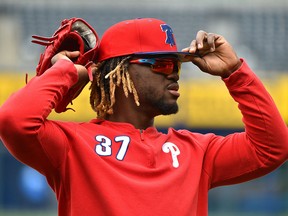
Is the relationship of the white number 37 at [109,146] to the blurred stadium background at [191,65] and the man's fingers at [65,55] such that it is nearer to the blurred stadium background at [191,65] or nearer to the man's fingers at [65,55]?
the man's fingers at [65,55]

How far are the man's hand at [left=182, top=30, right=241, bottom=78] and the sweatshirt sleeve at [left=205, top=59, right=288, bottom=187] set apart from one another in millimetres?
46

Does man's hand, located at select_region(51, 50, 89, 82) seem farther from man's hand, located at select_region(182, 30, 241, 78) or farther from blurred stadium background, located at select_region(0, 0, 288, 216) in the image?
blurred stadium background, located at select_region(0, 0, 288, 216)

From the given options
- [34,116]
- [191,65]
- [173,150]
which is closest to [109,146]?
[173,150]

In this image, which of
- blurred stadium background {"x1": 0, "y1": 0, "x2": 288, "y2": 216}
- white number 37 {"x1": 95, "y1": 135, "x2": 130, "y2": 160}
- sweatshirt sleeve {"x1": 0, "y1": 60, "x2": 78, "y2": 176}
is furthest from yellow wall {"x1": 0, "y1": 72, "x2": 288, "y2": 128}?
sweatshirt sleeve {"x1": 0, "y1": 60, "x2": 78, "y2": 176}

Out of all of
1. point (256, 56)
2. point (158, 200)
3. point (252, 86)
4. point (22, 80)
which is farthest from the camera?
point (256, 56)

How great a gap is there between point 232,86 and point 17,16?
1200 cm

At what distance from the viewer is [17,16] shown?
50.1 feet

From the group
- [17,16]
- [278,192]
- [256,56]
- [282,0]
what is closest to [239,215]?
[278,192]

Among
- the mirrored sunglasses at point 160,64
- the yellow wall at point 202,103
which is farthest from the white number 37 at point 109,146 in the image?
the yellow wall at point 202,103

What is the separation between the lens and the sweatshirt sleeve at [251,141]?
3660 millimetres

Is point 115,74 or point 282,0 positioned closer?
point 115,74

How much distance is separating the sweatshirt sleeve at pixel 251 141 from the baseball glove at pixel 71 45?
25.1 inches

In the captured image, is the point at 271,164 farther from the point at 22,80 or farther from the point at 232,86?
the point at 22,80

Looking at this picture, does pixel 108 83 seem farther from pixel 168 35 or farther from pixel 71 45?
pixel 168 35
